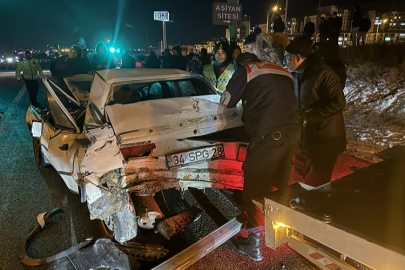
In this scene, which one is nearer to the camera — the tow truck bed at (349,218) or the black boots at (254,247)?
the tow truck bed at (349,218)

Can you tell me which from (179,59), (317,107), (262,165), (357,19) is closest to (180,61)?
(179,59)

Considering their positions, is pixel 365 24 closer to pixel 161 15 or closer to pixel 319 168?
pixel 161 15

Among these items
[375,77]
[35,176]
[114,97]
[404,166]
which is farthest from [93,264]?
[375,77]

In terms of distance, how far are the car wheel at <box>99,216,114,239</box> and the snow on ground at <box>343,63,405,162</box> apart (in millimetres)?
4136

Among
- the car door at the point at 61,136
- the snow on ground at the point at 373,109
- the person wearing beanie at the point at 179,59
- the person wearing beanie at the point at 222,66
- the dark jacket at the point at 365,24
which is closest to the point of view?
the car door at the point at 61,136

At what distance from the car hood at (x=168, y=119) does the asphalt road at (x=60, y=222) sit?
107cm

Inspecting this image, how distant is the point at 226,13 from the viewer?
648 cm

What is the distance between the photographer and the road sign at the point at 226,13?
6359mm

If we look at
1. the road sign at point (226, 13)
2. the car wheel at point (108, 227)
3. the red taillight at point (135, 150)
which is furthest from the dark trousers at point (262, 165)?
the road sign at point (226, 13)

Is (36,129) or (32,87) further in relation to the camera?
(32,87)

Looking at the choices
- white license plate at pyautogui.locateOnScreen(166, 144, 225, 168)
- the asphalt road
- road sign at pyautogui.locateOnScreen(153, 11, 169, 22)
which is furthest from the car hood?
road sign at pyautogui.locateOnScreen(153, 11, 169, 22)

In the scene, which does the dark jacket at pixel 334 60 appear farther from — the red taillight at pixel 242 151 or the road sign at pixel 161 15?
the road sign at pixel 161 15

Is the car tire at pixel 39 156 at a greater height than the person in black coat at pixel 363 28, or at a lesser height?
lesser

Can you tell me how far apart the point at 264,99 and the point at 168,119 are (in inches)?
37.9
